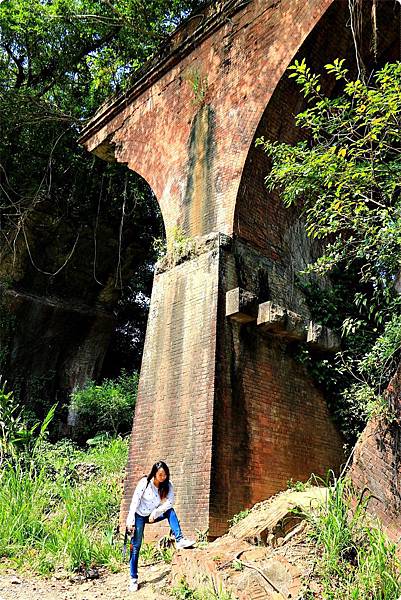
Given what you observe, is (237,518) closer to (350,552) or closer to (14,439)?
(350,552)

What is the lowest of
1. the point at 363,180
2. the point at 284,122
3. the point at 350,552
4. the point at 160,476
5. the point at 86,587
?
the point at 86,587

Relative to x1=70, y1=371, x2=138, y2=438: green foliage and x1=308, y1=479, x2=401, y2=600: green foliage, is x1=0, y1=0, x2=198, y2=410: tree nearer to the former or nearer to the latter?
x1=70, y1=371, x2=138, y2=438: green foliage

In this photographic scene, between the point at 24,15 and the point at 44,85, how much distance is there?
93.6 inches

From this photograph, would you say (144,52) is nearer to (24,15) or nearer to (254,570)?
(24,15)

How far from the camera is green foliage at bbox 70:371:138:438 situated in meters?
11.8

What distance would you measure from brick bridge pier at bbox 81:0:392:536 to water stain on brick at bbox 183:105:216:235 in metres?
0.02

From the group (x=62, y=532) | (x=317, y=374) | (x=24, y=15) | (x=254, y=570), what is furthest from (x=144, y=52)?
(x=254, y=570)

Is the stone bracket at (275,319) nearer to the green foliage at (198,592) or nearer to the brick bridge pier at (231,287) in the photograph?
the brick bridge pier at (231,287)

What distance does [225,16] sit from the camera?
28.7 feet

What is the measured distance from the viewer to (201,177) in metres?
8.43

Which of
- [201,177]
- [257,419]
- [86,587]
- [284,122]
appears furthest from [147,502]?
[284,122]

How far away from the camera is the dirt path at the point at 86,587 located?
4.84m

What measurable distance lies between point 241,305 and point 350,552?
3293mm

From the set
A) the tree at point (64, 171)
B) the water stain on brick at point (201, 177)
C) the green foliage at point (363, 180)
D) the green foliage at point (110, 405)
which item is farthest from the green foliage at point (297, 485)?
the tree at point (64, 171)
